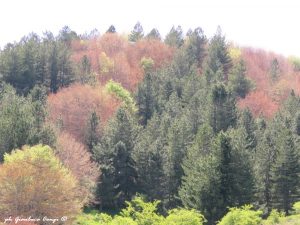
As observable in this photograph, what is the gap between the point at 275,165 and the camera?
44.9 metres

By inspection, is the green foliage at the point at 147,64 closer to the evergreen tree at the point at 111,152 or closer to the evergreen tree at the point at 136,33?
the evergreen tree at the point at 136,33

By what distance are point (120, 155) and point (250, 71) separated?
61.0m

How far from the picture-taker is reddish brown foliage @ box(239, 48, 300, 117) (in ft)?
269

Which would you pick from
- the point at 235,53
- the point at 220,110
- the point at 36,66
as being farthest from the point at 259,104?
the point at 36,66

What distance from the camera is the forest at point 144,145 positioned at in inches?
1324

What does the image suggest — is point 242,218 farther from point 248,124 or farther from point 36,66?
point 36,66

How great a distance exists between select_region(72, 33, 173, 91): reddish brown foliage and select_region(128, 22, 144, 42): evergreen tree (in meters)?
5.61

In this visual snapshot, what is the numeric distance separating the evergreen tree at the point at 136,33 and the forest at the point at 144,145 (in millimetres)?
24717

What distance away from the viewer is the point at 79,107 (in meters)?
65.4

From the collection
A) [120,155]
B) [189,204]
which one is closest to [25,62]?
[120,155]

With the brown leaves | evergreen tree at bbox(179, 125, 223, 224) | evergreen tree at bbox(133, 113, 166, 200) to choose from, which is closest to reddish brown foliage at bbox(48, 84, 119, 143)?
the brown leaves

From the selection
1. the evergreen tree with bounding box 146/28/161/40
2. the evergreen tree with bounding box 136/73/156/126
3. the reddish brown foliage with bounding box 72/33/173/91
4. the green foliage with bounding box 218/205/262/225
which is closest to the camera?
the green foliage with bounding box 218/205/262/225

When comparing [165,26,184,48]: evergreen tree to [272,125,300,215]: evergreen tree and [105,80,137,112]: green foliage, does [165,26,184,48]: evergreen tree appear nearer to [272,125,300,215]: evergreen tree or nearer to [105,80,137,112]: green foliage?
[105,80,137,112]: green foliage

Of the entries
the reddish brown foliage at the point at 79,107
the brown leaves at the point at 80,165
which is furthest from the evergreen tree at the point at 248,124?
the brown leaves at the point at 80,165
